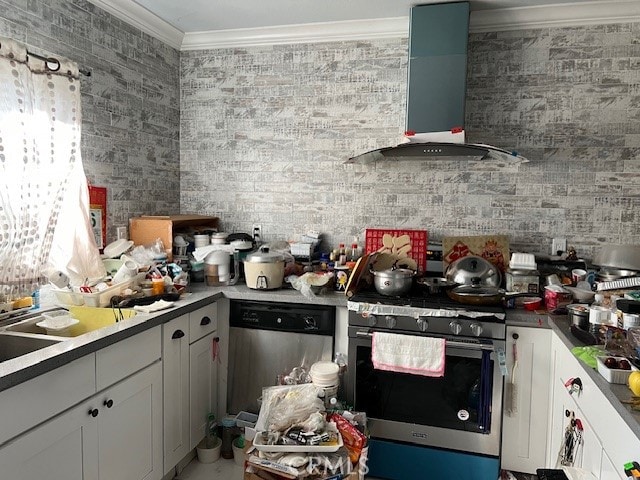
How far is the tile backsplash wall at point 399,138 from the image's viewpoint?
2.61m

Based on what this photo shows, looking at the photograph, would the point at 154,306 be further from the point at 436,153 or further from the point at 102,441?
the point at 436,153

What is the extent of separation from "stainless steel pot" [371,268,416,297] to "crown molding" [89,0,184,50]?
2.01m

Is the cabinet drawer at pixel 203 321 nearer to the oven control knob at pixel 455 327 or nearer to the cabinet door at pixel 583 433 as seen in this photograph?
the oven control knob at pixel 455 327

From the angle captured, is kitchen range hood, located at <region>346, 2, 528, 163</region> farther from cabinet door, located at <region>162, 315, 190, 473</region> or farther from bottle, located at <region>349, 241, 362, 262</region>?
cabinet door, located at <region>162, 315, 190, 473</region>

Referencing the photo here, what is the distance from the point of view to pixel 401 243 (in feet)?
9.16

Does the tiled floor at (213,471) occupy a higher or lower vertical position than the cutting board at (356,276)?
lower

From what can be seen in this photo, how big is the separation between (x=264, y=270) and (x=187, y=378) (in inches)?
26.3

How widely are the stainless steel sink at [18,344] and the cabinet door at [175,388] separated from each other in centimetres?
49

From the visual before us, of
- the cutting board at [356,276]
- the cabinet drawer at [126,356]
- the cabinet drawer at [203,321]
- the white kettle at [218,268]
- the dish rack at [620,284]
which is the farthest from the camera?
the white kettle at [218,268]

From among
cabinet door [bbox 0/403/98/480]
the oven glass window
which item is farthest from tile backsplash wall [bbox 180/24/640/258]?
cabinet door [bbox 0/403/98/480]

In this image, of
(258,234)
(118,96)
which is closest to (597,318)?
(258,234)

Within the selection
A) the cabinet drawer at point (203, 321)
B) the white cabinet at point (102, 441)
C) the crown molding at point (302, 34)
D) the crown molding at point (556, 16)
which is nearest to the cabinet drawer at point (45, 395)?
the white cabinet at point (102, 441)

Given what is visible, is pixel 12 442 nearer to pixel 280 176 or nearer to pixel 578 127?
pixel 280 176

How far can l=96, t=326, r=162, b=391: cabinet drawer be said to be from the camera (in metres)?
1.71
